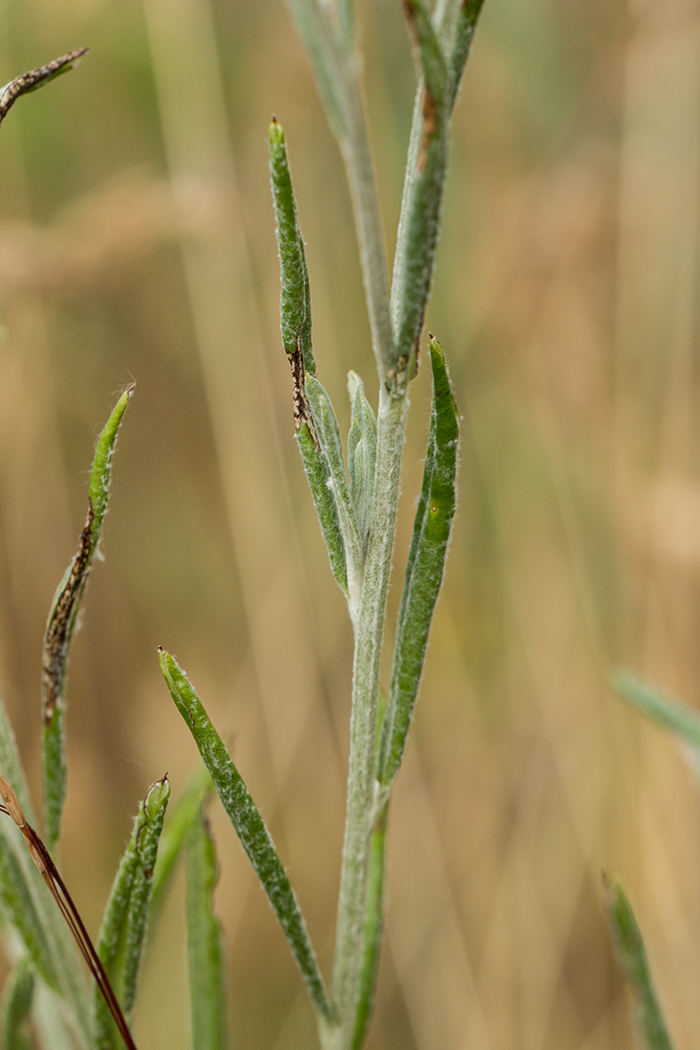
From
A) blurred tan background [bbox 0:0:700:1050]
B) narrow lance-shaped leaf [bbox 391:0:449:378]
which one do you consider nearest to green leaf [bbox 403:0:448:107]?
narrow lance-shaped leaf [bbox 391:0:449:378]

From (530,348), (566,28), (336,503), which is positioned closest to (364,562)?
(336,503)

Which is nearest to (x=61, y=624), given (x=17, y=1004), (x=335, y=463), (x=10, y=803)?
(x=10, y=803)

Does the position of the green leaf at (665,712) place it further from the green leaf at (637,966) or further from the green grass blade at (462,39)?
the green grass blade at (462,39)

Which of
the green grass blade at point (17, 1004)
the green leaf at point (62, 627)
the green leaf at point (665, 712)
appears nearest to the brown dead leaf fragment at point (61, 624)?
the green leaf at point (62, 627)

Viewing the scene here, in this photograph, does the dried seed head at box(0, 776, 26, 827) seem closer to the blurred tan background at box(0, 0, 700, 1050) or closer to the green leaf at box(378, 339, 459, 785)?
the green leaf at box(378, 339, 459, 785)

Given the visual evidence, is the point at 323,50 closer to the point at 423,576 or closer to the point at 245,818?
the point at 423,576

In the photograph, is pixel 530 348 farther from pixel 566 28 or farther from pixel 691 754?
pixel 691 754
